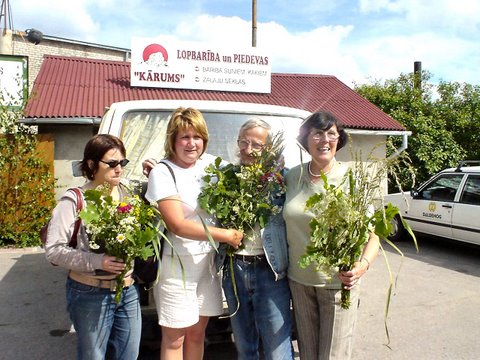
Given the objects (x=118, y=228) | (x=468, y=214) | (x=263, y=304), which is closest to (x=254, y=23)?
(x=468, y=214)

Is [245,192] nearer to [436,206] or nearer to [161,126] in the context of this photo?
[161,126]

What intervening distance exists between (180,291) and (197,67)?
11594 mm

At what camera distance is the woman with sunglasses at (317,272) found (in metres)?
2.42

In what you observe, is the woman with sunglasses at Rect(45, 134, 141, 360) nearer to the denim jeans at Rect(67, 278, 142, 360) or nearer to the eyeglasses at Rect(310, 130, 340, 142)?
the denim jeans at Rect(67, 278, 142, 360)

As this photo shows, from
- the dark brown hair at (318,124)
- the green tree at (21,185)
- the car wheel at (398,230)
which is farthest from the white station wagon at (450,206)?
the green tree at (21,185)

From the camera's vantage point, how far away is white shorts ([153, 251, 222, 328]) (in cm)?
246

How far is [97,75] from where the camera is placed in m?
13.6

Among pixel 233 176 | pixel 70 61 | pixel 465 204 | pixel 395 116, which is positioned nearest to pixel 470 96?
pixel 395 116

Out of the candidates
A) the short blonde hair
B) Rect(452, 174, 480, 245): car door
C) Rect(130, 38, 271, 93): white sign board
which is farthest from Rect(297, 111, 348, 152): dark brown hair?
Rect(130, 38, 271, 93): white sign board

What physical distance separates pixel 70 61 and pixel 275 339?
544 inches

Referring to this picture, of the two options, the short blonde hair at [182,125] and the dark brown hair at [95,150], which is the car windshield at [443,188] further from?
the dark brown hair at [95,150]

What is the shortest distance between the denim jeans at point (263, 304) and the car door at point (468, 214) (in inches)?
255

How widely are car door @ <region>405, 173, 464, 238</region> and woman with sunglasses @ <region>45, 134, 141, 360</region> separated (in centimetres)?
744

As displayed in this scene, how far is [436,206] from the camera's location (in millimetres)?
8617
